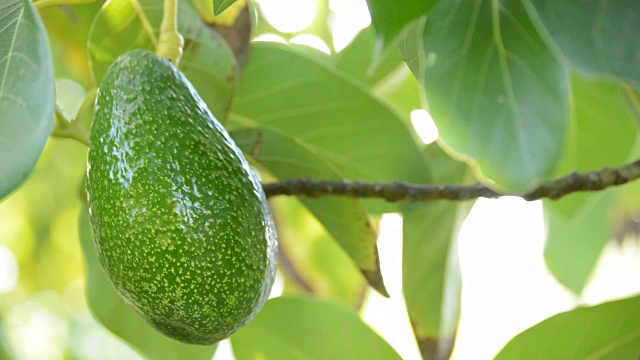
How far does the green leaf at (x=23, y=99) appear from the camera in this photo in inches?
29.0

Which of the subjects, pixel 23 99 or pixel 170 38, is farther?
pixel 170 38

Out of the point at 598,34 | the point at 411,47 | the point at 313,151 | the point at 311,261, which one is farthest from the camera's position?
the point at 311,261

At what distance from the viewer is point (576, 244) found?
1.75 metres

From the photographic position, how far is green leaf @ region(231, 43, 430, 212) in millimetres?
1366

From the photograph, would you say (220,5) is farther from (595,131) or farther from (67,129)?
(595,131)

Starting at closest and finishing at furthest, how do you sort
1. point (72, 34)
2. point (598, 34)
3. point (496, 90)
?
point (598, 34), point (496, 90), point (72, 34)

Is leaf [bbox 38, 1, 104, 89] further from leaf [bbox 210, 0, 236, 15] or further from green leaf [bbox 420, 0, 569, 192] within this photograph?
green leaf [bbox 420, 0, 569, 192]

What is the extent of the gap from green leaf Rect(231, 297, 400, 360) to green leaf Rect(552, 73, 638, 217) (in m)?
0.46

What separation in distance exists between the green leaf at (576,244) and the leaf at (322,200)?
0.61 meters

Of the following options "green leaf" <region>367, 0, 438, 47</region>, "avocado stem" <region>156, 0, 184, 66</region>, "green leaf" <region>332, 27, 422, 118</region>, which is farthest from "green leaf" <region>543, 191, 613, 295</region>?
"green leaf" <region>367, 0, 438, 47</region>

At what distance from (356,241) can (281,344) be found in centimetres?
23

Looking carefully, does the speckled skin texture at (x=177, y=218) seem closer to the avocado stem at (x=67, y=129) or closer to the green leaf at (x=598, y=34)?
the avocado stem at (x=67, y=129)

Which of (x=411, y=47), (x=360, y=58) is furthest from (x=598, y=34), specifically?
(x=360, y=58)

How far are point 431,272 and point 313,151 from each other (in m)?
0.30
